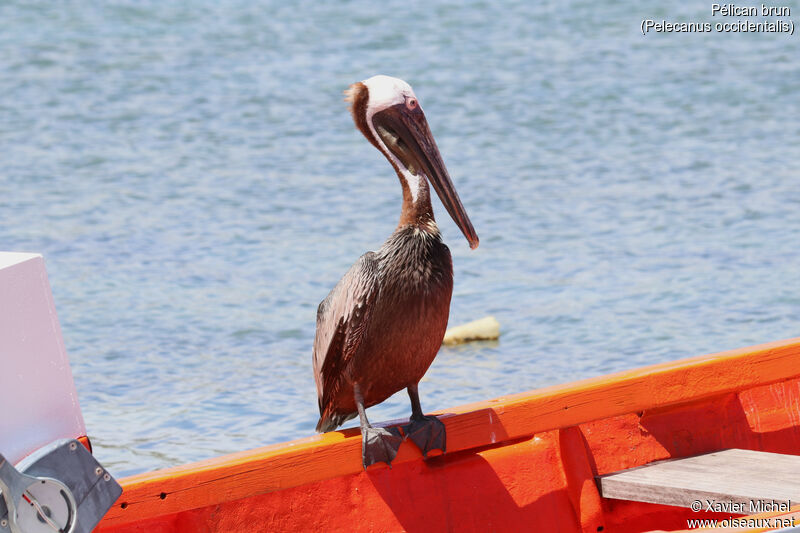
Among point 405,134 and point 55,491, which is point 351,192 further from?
point 55,491

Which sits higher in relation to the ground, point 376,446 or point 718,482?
point 376,446

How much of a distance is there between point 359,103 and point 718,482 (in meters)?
1.60

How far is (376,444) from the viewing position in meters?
3.34

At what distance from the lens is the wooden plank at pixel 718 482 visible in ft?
11.1

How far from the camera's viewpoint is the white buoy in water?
7840 mm

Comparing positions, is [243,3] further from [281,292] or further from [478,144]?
[281,292]

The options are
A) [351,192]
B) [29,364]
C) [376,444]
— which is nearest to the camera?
[29,364]

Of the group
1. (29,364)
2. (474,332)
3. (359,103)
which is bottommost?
(474,332)

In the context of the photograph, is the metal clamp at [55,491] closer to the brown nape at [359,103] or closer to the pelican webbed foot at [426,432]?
the pelican webbed foot at [426,432]

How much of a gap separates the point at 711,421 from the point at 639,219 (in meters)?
7.07

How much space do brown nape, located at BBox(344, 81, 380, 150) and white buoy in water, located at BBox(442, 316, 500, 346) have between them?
4236 millimetres

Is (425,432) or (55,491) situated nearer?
(55,491)

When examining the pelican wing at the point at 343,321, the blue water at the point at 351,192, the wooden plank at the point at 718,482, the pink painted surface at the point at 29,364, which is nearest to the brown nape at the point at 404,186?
the pelican wing at the point at 343,321

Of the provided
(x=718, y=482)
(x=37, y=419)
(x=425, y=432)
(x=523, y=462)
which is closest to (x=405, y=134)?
(x=425, y=432)
